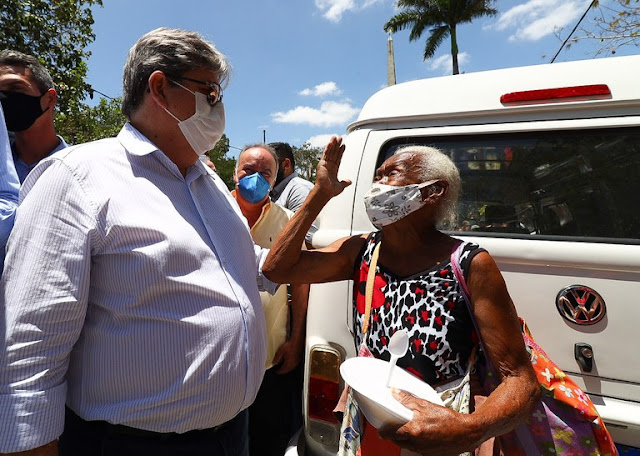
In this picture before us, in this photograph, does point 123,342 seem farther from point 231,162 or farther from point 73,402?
point 231,162

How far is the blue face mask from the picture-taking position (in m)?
A: 2.66

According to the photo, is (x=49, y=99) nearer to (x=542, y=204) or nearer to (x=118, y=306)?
(x=118, y=306)

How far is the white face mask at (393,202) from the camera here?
1.64 metres

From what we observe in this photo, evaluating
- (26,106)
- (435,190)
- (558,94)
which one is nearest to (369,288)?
(435,190)

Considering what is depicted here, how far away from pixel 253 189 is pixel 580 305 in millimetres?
1864

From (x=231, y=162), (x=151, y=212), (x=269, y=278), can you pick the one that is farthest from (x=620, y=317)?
(x=231, y=162)

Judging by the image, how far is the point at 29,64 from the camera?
6.95 feet

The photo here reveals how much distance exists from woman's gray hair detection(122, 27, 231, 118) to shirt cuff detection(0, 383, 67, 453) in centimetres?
101

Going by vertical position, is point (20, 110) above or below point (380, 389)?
above

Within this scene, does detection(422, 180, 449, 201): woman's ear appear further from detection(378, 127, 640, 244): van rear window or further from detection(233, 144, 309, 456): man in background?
detection(233, 144, 309, 456): man in background

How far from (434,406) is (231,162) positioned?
105ft

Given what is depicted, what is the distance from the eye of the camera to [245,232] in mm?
1795

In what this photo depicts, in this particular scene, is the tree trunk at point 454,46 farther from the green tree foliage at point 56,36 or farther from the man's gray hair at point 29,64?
the man's gray hair at point 29,64

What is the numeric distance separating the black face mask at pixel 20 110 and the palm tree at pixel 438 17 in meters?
23.2
